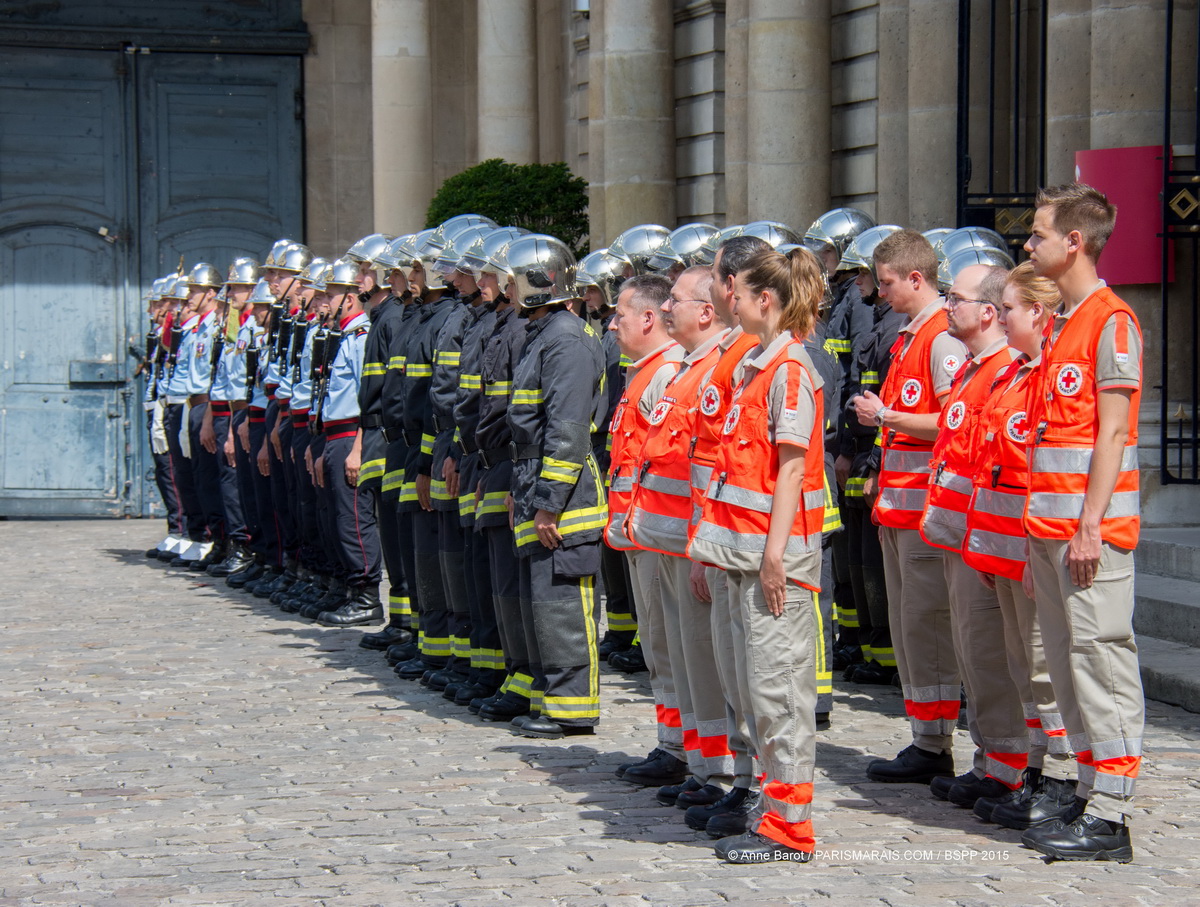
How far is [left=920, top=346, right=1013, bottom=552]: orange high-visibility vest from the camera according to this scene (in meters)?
6.52

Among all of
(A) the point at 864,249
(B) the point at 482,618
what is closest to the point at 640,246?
(A) the point at 864,249

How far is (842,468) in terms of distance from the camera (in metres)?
9.09

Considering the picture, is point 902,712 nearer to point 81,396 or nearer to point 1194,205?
point 1194,205

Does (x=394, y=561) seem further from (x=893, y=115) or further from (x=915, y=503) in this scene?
(x=893, y=115)

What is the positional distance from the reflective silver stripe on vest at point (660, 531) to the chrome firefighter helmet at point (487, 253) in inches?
80.0

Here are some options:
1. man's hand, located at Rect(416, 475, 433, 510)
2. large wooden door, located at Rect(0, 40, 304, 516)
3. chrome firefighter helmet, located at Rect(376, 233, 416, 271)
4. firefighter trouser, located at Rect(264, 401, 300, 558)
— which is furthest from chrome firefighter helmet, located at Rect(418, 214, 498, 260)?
large wooden door, located at Rect(0, 40, 304, 516)

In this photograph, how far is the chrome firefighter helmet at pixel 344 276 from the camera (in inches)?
458

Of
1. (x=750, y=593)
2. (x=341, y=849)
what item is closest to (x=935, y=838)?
(x=750, y=593)

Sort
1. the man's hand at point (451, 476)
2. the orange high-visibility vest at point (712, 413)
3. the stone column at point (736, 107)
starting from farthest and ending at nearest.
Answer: the stone column at point (736, 107) < the man's hand at point (451, 476) < the orange high-visibility vest at point (712, 413)

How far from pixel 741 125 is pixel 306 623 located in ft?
19.3

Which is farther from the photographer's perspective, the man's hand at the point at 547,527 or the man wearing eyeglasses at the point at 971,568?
the man's hand at the point at 547,527

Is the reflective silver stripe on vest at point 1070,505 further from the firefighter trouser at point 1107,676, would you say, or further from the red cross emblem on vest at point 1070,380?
the red cross emblem on vest at point 1070,380

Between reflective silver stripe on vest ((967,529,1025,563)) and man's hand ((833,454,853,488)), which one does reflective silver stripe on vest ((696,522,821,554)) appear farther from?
man's hand ((833,454,853,488))

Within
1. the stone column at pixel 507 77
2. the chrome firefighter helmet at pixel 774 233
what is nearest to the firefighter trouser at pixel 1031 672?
the chrome firefighter helmet at pixel 774 233
